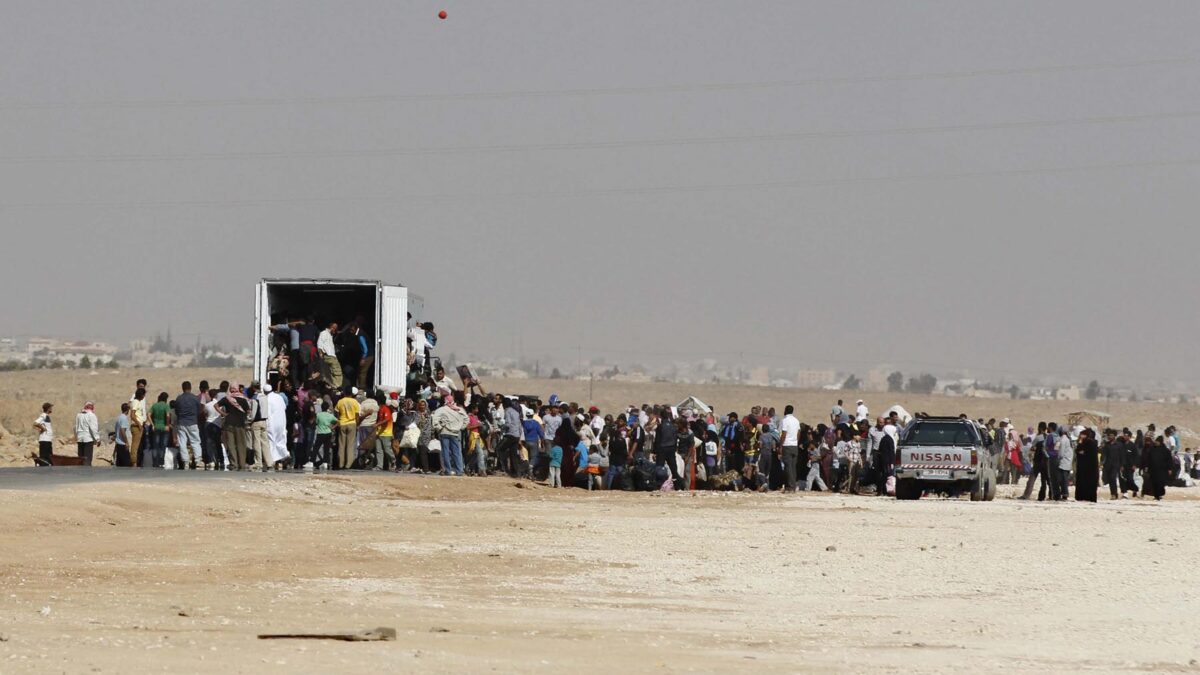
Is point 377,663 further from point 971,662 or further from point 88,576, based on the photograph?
point 88,576

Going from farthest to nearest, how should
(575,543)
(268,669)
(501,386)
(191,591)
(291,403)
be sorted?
(501,386) → (291,403) → (575,543) → (191,591) → (268,669)

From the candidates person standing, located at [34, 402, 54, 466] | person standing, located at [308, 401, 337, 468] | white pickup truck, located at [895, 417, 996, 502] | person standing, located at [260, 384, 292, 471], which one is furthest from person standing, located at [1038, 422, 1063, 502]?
person standing, located at [34, 402, 54, 466]

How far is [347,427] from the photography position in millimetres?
32688

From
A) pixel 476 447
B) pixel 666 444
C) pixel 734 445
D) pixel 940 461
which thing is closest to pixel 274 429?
pixel 476 447

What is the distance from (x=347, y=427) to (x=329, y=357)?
7.75 feet

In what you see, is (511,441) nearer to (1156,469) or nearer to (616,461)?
(616,461)

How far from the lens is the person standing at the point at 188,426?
31.4m

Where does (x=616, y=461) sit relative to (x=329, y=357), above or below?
below

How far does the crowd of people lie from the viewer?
32062 mm

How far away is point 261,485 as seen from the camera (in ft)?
88.4

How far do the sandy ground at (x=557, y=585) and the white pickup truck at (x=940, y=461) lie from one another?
608 cm

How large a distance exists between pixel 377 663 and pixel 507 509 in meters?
16.1

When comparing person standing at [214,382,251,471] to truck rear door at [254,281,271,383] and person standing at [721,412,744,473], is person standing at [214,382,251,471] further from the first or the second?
person standing at [721,412,744,473]

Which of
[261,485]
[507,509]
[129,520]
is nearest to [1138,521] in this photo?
[507,509]
